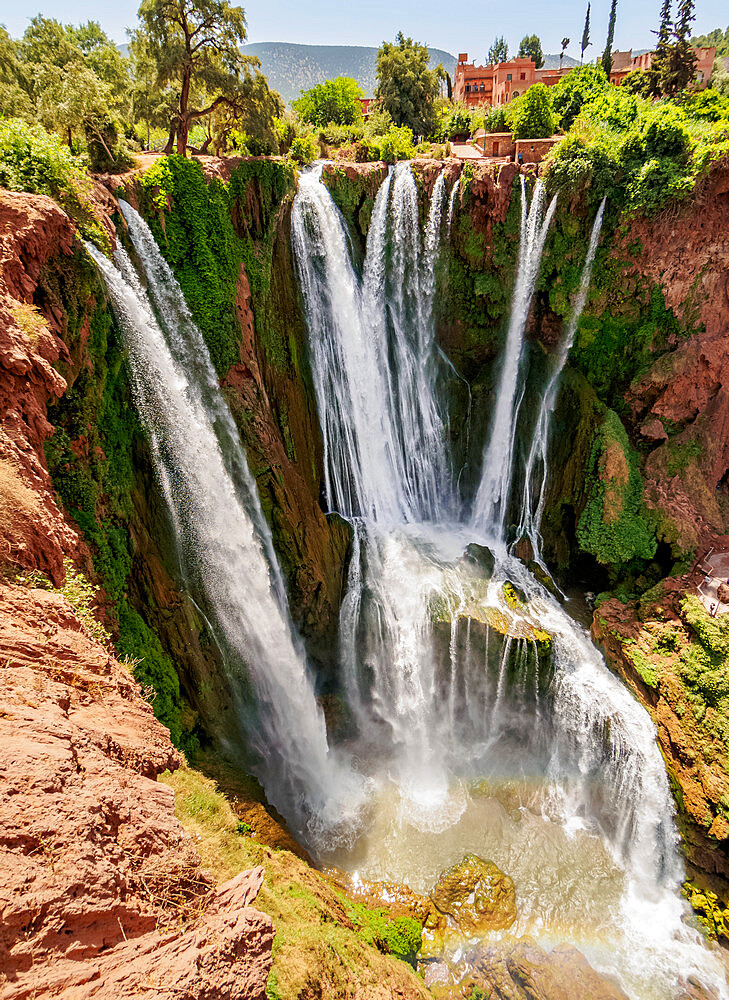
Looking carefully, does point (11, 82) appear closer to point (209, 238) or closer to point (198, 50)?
point (198, 50)

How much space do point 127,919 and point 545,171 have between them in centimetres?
1758

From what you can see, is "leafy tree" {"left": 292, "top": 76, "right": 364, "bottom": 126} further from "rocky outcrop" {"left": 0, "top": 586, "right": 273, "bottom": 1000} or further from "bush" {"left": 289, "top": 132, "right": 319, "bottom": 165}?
"rocky outcrop" {"left": 0, "top": 586, "right": 273, "bottom": 1000}

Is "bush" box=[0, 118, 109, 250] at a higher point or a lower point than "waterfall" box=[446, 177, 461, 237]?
lower

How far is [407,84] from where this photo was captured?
72.7 ft

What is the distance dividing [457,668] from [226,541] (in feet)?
20.4

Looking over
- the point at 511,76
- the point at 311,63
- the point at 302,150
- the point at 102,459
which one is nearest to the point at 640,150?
the point at 302,150

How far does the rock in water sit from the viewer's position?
9.24m

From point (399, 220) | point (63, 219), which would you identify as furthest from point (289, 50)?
point (63, 219)

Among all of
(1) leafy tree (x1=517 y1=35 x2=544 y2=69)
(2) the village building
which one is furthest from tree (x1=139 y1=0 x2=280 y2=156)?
(1) leafy tree (x1=517 y1=35 x2=544 y2=69)

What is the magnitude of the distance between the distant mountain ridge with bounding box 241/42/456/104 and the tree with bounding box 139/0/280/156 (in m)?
115

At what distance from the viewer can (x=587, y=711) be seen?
1122cm

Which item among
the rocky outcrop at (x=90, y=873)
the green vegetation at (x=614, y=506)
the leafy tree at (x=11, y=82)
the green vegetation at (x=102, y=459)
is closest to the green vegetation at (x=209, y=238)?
the green vegetation at (x=102, y=459)

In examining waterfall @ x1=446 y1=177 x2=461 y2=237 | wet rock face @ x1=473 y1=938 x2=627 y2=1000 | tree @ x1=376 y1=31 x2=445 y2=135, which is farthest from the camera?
tree @ x1=376 y1=31 x2=445 y2=135

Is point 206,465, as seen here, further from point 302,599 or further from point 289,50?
point 289,50
